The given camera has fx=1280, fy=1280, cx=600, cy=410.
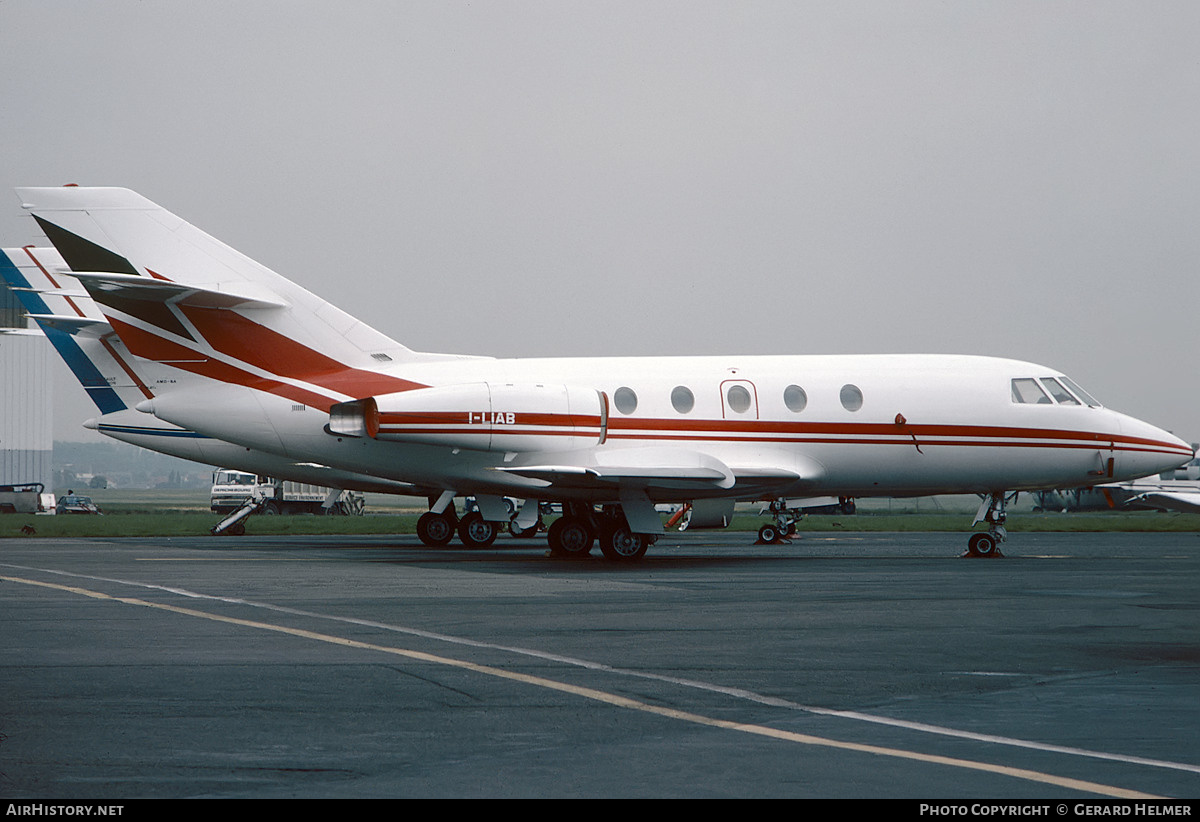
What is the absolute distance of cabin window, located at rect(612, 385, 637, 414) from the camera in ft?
84.0

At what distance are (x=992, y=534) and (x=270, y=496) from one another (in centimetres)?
4539

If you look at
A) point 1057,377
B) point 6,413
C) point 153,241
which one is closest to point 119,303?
point 153,241

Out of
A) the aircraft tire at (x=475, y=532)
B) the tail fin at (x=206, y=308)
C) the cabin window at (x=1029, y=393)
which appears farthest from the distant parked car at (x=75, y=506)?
the cabin window at (x=1029, y=393)

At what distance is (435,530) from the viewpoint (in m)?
34.0

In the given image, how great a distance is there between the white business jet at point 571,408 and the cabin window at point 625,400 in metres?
0.03

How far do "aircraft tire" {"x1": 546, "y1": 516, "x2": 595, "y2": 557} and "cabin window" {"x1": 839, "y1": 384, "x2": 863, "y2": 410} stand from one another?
583cm

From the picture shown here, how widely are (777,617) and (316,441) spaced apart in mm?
13894

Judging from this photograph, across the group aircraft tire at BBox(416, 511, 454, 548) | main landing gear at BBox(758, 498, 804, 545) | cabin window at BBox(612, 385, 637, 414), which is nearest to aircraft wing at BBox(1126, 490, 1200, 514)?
main landing gear at BBox(758, 498, 804, 545)

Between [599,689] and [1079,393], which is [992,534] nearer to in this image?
[1079,393]

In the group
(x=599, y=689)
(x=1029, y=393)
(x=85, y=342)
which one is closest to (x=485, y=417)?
(x=1029, y=393)

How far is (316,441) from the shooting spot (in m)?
25.8

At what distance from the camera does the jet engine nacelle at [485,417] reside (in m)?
24.2

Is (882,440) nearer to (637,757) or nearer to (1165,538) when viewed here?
(1165,538)

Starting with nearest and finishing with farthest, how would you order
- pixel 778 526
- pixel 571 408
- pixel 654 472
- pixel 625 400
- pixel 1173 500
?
pixel 654 472, pixel 571 408, pixel 625 400, pixel 778 526, pixel 1173 500
